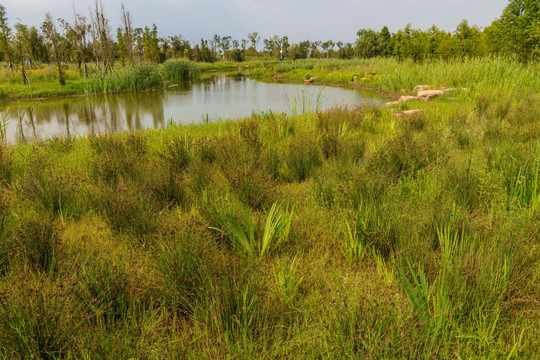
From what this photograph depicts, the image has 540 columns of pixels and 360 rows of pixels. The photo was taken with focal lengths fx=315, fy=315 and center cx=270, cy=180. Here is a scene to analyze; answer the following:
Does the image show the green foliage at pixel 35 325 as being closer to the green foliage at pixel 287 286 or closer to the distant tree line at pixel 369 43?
the green foliage at pixel 287 286

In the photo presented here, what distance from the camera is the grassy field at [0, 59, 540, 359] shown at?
1213 millimetres

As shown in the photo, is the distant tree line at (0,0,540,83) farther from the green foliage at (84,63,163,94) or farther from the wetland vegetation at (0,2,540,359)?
the wetland vegetation at (0,2,540,359)

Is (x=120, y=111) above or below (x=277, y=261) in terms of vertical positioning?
above

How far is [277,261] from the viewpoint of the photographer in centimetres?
175

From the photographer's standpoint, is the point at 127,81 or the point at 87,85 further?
the point at 127,81

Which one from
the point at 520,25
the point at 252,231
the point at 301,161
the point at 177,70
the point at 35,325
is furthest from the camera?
the point at 177,70

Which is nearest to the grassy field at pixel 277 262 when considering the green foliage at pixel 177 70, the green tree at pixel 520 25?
the green tree at pixel 520 25

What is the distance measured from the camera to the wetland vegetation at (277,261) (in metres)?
1.21

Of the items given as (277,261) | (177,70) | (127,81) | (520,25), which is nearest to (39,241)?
(277,261)

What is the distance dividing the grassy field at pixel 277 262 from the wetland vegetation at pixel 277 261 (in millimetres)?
11

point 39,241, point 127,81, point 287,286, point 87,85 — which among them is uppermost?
point 127,81

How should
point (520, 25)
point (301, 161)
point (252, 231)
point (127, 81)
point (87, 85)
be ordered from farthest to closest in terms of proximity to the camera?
1. point (127, 81)
2. point (87, 85)
3. point (520, 25)
4. point (301, 161)
5. point (252, 231)

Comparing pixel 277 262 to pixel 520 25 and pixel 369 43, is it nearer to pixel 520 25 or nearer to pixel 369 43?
pixel 520 25

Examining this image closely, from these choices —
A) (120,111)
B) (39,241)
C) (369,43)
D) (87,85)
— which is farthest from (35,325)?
(369,43)
